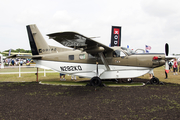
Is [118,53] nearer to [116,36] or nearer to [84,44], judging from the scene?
[84,44]

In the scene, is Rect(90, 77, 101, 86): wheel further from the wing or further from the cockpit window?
the cockpit window

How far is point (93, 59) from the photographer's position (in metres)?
11.2

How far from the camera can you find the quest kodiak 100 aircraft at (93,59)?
9922 mm

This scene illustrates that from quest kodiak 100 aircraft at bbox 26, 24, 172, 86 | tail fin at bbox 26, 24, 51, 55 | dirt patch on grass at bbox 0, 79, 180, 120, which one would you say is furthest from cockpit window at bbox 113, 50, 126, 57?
tail fin at bbox 26, 24, 51, 55

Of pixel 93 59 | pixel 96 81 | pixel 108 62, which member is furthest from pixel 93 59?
pixel 96 81

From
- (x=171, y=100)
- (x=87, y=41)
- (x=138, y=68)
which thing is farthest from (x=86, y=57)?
(x=171, y=100)

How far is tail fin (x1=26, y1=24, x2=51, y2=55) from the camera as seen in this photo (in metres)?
12.8

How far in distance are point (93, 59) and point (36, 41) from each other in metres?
5.45

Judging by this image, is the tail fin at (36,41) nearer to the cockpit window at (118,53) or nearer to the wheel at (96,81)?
the wheel at (96,81)

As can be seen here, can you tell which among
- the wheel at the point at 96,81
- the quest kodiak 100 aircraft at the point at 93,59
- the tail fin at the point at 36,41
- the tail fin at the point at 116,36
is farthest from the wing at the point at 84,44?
the tail fin at the point at 116,36

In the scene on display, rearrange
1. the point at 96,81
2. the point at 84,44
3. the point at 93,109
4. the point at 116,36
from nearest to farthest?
the point at 93,109 → the point at 84,44 → the point at 96,81 → the point at 116,36

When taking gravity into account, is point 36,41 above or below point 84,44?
above

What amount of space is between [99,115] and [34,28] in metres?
10.6

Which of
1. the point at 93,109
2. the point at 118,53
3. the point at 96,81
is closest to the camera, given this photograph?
the point at 93,109
